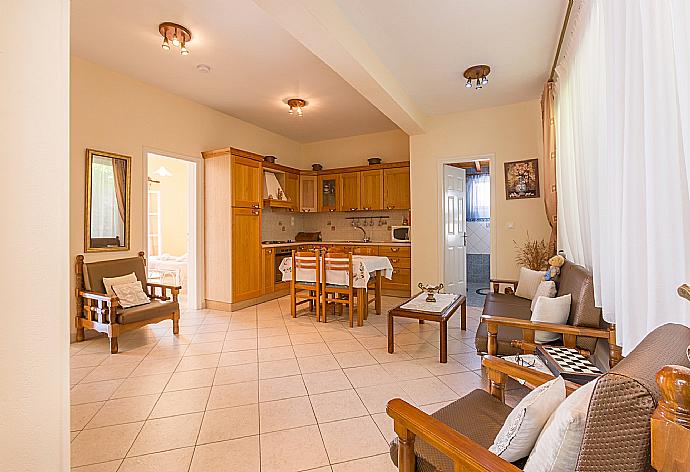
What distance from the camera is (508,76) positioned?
4164 millimetres

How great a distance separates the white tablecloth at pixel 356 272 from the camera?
14.3 ft

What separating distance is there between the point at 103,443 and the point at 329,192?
5.73m

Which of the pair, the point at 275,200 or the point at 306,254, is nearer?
the point at 306,254

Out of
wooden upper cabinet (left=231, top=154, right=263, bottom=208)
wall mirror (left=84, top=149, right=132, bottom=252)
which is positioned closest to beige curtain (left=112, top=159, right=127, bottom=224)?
wall mirror (left=84, top=149, right=132, bottom=252)

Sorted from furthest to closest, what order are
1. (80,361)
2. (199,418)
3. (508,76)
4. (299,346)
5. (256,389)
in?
(508,76), (299,346), (80,361), (256,389), (199,418)

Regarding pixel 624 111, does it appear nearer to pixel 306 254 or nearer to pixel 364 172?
pixel 306 254

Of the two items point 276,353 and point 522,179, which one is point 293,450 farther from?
point 522,179

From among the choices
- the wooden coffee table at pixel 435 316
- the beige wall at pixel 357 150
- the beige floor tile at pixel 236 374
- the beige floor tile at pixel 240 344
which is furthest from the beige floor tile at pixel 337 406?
the beige wall at pixel 357 150

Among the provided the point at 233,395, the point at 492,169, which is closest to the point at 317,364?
the point at 233,395

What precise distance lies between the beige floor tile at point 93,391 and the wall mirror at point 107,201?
178 cm

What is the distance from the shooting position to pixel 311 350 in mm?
3541

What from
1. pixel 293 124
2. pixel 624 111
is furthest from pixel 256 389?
pixel 293 124

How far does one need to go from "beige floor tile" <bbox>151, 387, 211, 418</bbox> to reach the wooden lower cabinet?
2.62 metres

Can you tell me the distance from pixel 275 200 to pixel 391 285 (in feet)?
8.40
